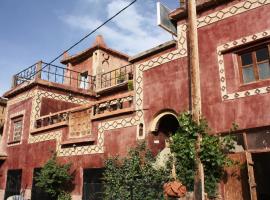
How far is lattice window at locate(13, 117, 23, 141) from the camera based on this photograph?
1889cm

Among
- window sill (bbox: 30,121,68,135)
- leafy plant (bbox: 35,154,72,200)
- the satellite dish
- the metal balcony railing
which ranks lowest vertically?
leafy plant (bbox: 35,154,72,200)

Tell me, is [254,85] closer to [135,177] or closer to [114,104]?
[135,177]

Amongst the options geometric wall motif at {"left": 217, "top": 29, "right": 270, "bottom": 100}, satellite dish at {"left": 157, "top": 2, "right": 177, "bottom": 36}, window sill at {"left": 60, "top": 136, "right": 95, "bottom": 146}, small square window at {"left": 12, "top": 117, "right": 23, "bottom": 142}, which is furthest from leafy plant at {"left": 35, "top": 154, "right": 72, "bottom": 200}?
geometric wall motif at {"left": 217, "top": 29, "right": 270, "bottom": 100}

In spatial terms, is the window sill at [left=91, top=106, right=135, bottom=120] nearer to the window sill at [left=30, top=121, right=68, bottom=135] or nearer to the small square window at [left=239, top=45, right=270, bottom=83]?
the window sill at [left=30, top=121, right=68, bottom=135]

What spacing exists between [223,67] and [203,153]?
2.83m

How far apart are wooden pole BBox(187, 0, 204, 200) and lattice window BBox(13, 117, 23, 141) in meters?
13.0

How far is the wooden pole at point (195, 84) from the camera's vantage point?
27.8 ft

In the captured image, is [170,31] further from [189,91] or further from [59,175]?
[59,175]

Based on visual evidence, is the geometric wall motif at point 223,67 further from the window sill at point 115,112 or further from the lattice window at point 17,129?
the lattice window at point 17,129

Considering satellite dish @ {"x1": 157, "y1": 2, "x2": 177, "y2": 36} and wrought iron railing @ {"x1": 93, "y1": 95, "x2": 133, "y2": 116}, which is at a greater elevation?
satellite dish @ {"x1": 157, "y1": 2, "x2": 177, "y2": 36}

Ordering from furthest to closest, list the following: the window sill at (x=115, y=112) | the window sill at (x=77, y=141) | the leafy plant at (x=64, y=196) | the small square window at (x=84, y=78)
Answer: the small square window at (x=84, y=78), the leafy plant at (x=64, y=196), the window sill at (x=77, y=141), the window sill at (x=115, y=112)

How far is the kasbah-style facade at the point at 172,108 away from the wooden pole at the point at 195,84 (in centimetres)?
56

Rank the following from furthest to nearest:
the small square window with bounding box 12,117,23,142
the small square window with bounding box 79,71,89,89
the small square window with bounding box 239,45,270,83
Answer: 1. the small square window with bounding box 79,71,89,89
2. the small square window with bounding box 12,117,23,142
3. the small square window with bounding box 239,45,270,83

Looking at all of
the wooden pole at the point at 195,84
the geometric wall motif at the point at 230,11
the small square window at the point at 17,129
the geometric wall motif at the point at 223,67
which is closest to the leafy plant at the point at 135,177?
the wooden pole at the point at 195,84
